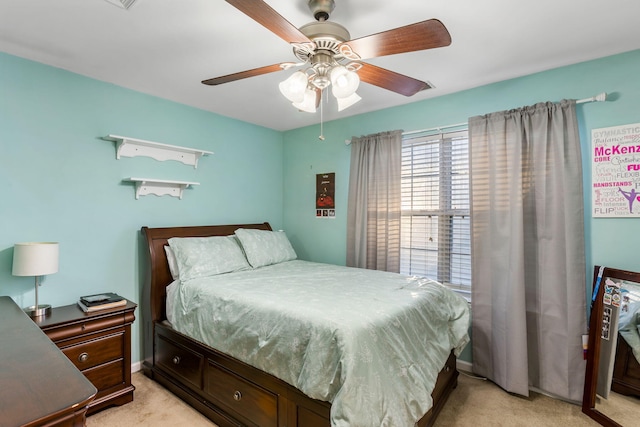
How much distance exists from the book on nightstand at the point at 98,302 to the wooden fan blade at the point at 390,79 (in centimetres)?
230

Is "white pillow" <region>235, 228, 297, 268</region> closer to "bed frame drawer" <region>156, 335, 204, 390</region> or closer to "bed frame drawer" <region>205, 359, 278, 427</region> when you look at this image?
"bed frame drawer" <region>156, 335, 204, 390</region>

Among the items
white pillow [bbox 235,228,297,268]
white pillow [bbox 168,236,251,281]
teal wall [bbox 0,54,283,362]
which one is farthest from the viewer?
white pillow [bbox 235,228,297,268]

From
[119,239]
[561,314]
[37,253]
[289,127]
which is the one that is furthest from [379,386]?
[289,127]

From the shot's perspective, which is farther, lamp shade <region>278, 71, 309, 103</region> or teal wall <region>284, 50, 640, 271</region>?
teal wall <region>284, 50, 640, 271</region>

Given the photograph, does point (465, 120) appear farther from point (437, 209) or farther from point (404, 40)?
point (404, 40)

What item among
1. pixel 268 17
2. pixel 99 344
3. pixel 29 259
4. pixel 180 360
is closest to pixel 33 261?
pixel 29 259

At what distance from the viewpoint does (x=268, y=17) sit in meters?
1.21

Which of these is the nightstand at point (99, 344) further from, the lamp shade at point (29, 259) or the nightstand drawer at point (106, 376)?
the lamp shade at point (29, 259)

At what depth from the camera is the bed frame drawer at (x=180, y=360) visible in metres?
2.22

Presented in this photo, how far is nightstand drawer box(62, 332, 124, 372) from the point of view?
2068 millimetres

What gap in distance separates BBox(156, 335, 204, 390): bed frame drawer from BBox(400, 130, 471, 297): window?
6.47ft

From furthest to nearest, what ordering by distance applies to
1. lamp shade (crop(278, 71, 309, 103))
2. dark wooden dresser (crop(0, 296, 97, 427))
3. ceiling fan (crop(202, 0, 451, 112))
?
lamp shade (crop(278, 71, 309, 103)), ceiling fan (crop(202, 0, 451, 112)), dark wooden dresser (crop(0, 296, 97, 427))

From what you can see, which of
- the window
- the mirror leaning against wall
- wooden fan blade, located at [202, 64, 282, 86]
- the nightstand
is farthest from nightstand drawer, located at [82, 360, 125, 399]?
the mirror leaning against wall

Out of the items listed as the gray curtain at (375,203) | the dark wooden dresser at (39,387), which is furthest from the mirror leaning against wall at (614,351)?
the dark wooden dresser at (39,387)
